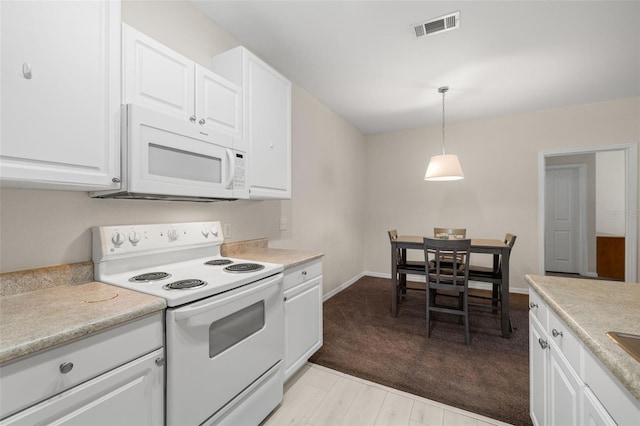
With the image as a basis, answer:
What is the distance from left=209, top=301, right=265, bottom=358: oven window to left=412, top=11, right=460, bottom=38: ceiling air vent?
7.41 ft

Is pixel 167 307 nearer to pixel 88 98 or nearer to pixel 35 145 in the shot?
pixel 35 145

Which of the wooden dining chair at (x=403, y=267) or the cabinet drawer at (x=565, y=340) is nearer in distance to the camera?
the cabinet drawer at (x=565, y=340)

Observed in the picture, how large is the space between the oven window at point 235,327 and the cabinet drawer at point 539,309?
52.2 inches

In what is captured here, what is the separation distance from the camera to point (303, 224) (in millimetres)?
3230

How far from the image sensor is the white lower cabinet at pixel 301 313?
1.84m

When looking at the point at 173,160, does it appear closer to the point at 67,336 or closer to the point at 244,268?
the point at 244,268

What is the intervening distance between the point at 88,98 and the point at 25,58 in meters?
0.20

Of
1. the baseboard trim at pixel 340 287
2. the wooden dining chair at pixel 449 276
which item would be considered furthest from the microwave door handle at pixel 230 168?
the baseboard trim at pixel 340 287


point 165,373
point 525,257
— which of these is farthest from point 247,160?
point 525,257

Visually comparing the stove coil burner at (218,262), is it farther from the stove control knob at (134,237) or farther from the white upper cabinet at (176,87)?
the white upper cabinet at (176,87)

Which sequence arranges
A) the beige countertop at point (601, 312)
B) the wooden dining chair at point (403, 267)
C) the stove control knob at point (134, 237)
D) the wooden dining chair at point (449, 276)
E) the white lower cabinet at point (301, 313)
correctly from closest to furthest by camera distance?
the beige countertop at point (601, 312), the stove control knob at point (134, 237), the white lower cabinet at point (301, 313), the wooden dining chair at point (449, 276), the wooden dining chair at point (403, 267)

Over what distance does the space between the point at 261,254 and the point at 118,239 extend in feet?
3.18

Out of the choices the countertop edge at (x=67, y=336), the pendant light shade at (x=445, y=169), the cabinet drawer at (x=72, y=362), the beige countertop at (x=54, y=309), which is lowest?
the cabinet drawer at (x=72, y=362)

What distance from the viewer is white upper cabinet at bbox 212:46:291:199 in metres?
1.96
